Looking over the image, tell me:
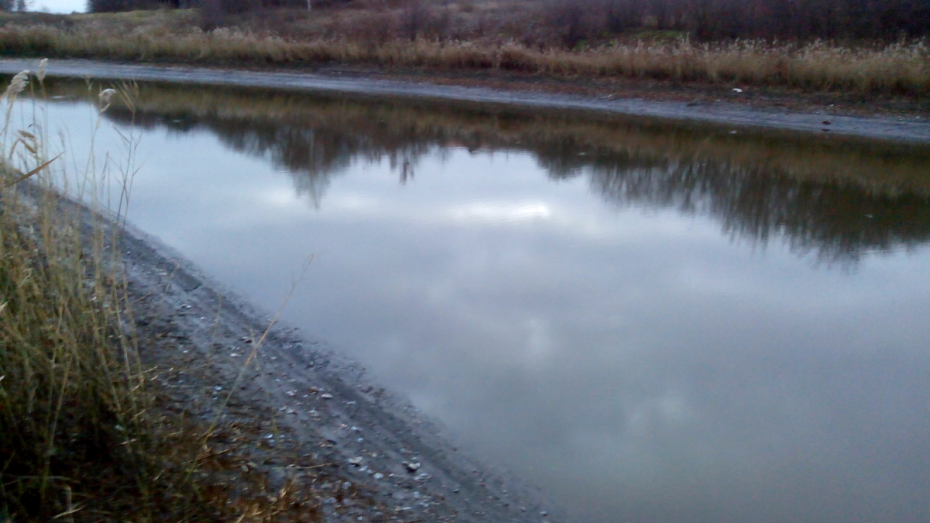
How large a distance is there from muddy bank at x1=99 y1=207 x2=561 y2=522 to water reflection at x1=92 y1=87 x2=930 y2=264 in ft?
17.6

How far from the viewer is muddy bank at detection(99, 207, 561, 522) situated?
3834 mm

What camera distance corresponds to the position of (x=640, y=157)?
13539 millimetres

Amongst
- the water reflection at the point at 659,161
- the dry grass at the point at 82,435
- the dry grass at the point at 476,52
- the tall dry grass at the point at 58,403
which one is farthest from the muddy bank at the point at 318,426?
the dry grass at the point at 476,52

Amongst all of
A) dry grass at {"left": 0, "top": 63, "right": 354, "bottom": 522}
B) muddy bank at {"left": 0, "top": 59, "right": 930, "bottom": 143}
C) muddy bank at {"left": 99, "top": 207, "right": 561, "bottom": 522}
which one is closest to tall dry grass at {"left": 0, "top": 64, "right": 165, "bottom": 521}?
dry grass at {"left": 0, "top": 63, "right": 354, "bottom": 522}

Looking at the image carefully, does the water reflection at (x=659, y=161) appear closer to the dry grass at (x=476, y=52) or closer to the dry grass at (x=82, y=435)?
the dry grass at (x=476, y=52)

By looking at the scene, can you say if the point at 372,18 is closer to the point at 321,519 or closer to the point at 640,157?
the point at 640,157

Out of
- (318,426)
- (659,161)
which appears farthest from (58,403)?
(659,161)

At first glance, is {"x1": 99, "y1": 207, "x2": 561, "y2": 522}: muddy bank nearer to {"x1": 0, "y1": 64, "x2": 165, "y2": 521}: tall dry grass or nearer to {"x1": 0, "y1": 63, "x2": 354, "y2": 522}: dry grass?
{"x1": 0, "y1": 63, "x2": 354, "y2": 522}: dry grass

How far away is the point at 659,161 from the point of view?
43.4ft

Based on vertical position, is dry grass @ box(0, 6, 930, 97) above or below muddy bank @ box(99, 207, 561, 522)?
above

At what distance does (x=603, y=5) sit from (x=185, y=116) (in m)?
18.7

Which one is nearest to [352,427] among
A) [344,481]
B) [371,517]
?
[344,481]

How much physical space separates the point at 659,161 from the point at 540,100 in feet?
27.4

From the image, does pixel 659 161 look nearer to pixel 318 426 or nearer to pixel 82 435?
pixel 318 426
